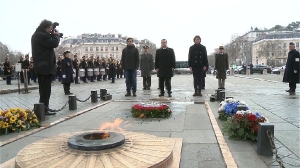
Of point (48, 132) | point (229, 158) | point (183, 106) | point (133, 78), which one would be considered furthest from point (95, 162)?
point (133, 78)

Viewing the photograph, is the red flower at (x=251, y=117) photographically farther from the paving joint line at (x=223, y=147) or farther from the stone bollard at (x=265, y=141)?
the stone bollard at (x=265, y=141)

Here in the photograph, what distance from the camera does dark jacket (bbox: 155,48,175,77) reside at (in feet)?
32.7

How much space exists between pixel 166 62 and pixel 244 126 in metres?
5.81

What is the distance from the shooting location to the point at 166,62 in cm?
998

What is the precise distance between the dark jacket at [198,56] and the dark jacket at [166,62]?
2.32ft

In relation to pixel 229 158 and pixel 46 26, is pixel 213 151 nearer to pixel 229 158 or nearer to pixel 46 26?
pixel 229 158

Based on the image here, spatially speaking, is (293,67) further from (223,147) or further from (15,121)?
(15,121)

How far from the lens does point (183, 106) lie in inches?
310

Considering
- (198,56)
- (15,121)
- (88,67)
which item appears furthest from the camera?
(88,67)

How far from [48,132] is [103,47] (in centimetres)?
13333

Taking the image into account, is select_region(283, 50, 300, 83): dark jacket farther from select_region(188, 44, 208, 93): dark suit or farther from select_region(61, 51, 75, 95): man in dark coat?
select_region(61, 51, 75, 95): man in dark coat

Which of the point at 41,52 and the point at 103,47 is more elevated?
the point at 103,47

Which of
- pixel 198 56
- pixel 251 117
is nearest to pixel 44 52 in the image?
pixel 251 117

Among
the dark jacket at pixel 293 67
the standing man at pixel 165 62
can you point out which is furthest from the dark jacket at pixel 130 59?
the dark jacket at pixel 293 67
